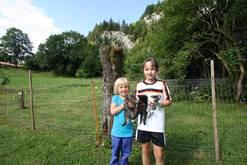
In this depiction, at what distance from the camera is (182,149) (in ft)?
18.1

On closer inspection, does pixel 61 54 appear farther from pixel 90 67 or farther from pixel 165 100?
pixel 165 100

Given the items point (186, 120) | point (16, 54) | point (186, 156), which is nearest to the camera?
point (186, 156)

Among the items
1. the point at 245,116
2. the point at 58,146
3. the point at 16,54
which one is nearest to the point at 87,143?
the point at 58,146

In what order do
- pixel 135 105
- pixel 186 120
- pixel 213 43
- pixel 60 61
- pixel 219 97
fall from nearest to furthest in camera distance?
pixel 135 105
pixel 186 120
pixel 219 97
pixel 213 43
pixel 60 61

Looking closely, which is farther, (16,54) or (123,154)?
(16,54)

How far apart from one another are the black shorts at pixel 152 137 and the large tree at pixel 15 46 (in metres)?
72.0

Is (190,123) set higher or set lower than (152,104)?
lower

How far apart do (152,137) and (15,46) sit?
76661mm

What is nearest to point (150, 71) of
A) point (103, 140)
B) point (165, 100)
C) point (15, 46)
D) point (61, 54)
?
point (165, 100)

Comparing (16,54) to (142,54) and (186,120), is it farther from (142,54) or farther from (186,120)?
(186,120)

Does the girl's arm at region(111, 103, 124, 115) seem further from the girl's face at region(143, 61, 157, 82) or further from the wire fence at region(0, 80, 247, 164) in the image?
the wire fence at region(0, 80, 247, 164)

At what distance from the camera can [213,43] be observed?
1323 centimetres

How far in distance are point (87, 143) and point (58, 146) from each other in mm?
584

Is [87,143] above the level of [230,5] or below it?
below
